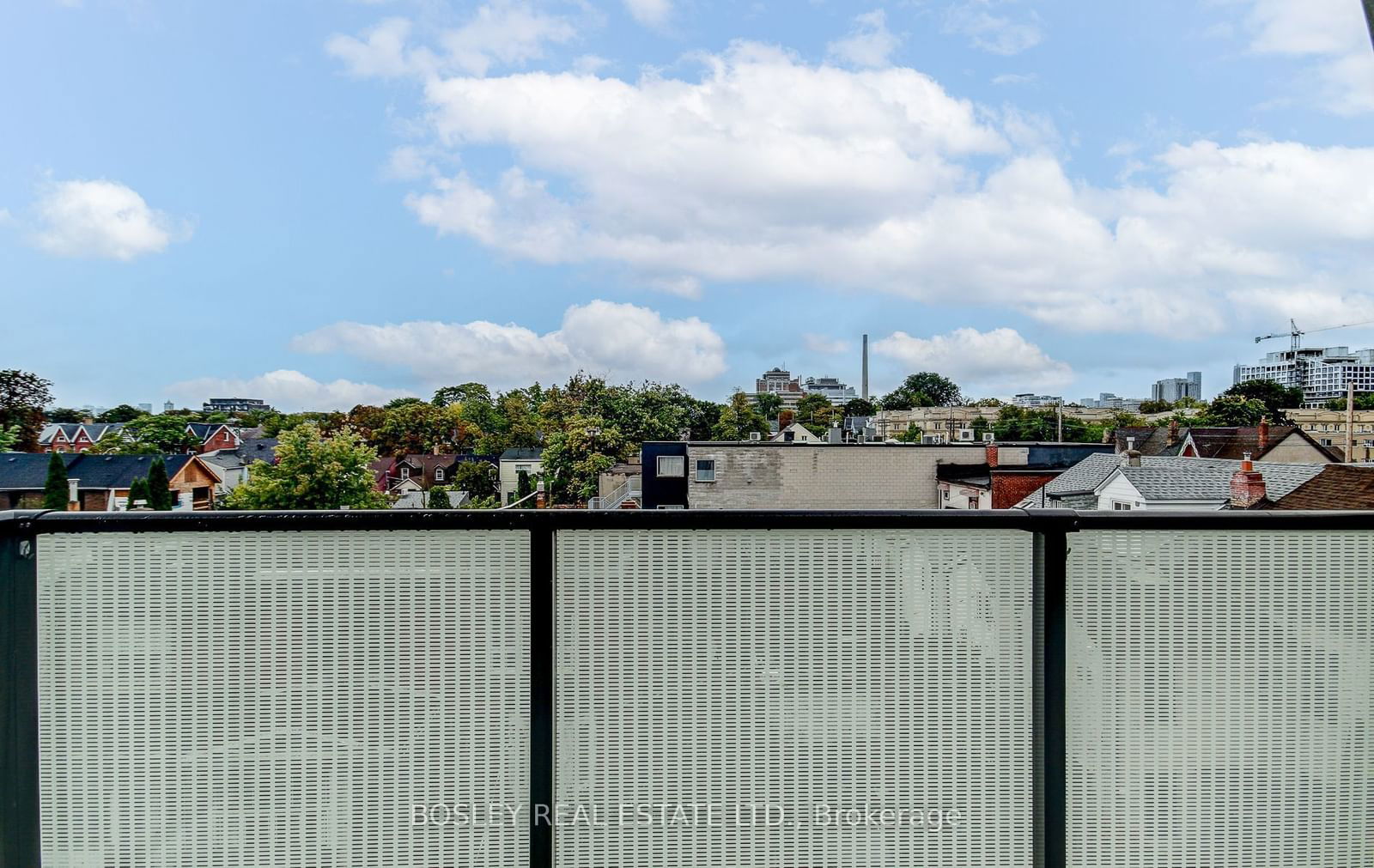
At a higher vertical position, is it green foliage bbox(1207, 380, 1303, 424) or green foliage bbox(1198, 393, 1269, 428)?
green foliage bbox(1207, 380, 1303, 424)

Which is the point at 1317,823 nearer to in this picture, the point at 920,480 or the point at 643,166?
the point at 920,480

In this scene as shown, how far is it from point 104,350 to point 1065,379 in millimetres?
48944

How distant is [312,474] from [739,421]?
35.9 m

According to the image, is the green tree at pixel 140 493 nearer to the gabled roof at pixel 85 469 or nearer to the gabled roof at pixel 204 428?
the gabled roof at pixel 85 469

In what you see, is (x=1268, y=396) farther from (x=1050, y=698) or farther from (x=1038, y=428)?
(x=1050, y=698)

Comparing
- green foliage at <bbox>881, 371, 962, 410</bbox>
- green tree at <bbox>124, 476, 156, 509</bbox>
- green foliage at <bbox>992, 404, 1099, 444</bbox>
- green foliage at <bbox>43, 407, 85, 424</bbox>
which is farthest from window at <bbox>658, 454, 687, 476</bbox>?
green foliage at <bbox>881, 371, 962, 410</bbox>

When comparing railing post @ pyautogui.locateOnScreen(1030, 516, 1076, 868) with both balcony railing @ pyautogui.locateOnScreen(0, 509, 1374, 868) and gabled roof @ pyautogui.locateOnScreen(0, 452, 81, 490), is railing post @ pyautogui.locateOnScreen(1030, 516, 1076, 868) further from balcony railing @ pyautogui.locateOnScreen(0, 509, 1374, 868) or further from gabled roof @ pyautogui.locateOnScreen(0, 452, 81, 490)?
gabled roof @ pyautogui.locateOnScreen(0, 452, 81, 490)

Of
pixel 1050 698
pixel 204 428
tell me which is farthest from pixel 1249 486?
pixel 204 428

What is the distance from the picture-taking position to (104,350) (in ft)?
55.8

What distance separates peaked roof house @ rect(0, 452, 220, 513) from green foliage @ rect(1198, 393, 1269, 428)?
177 feet

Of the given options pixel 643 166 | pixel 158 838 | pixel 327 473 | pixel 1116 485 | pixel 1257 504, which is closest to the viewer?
pixel 158 838

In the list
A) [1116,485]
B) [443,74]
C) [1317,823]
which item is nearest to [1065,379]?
[1116,485]

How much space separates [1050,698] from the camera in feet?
4.09

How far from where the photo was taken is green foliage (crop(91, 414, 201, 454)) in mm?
44125
